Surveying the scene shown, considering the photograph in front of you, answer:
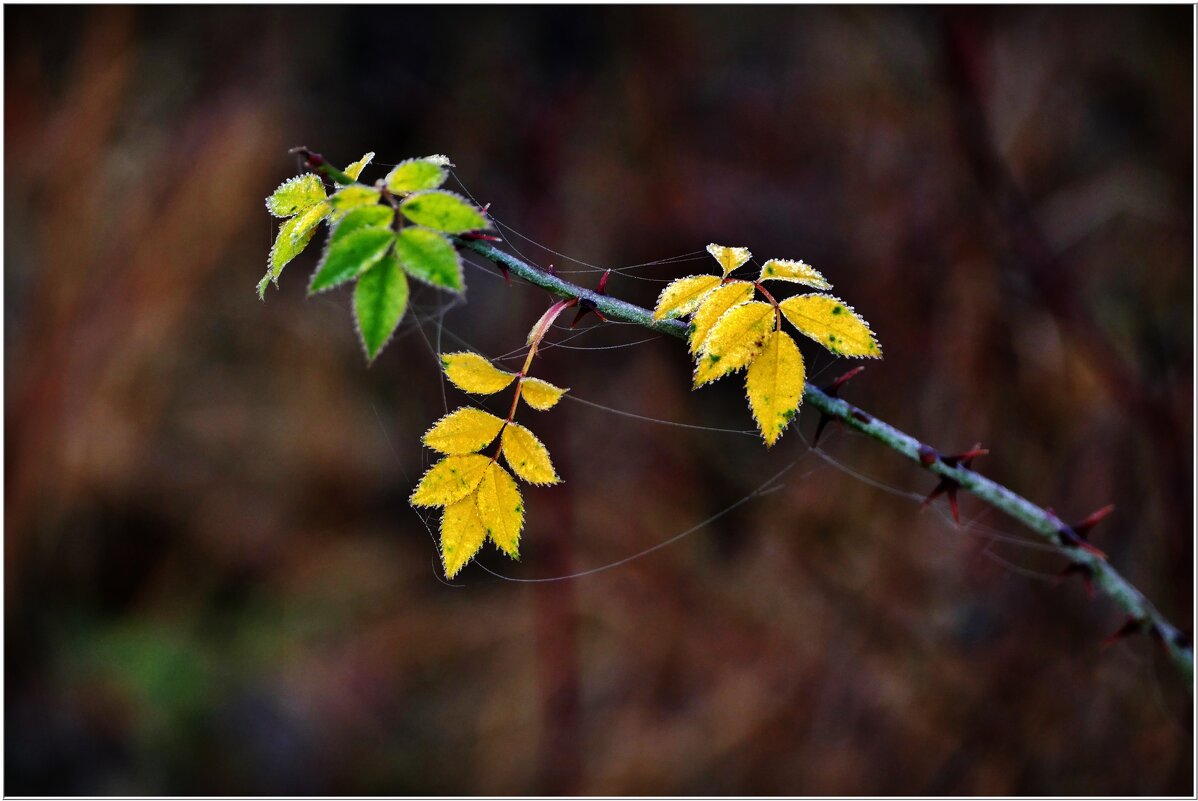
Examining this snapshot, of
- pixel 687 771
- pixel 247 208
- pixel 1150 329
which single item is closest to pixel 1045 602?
pixel 1150 329

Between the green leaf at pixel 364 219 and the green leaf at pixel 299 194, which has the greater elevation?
the green leaf at pixel 299 194

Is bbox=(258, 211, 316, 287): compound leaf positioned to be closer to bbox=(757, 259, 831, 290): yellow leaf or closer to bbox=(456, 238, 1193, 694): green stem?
bbox=(456, 238, 1193, 694): green stem

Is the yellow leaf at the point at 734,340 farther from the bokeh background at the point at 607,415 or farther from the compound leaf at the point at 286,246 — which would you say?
the bokeh background at the point at 607,415

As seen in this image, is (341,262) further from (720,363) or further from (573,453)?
(573,453)

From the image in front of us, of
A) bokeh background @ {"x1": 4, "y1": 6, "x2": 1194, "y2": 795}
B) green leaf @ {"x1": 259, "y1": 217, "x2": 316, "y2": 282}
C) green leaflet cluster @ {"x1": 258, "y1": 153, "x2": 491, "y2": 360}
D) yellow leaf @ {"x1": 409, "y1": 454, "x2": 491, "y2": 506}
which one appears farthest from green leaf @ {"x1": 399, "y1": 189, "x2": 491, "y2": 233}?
bokeh background @ {"x1": 4, "y1": 6, "x2": 1194, "y2": 795}

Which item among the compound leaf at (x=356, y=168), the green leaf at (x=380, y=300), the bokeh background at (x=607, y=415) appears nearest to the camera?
the green leaf at (x=380, y=300)

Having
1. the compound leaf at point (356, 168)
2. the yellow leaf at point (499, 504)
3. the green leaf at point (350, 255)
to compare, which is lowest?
the yellow leaf at point (499, 504)

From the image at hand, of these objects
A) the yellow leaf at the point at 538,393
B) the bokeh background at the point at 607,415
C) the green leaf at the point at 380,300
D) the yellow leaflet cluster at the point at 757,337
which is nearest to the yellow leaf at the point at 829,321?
the yellow leaflet cluster at the point at 757,337

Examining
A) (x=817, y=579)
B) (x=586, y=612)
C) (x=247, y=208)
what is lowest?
(x=586, y=612)
